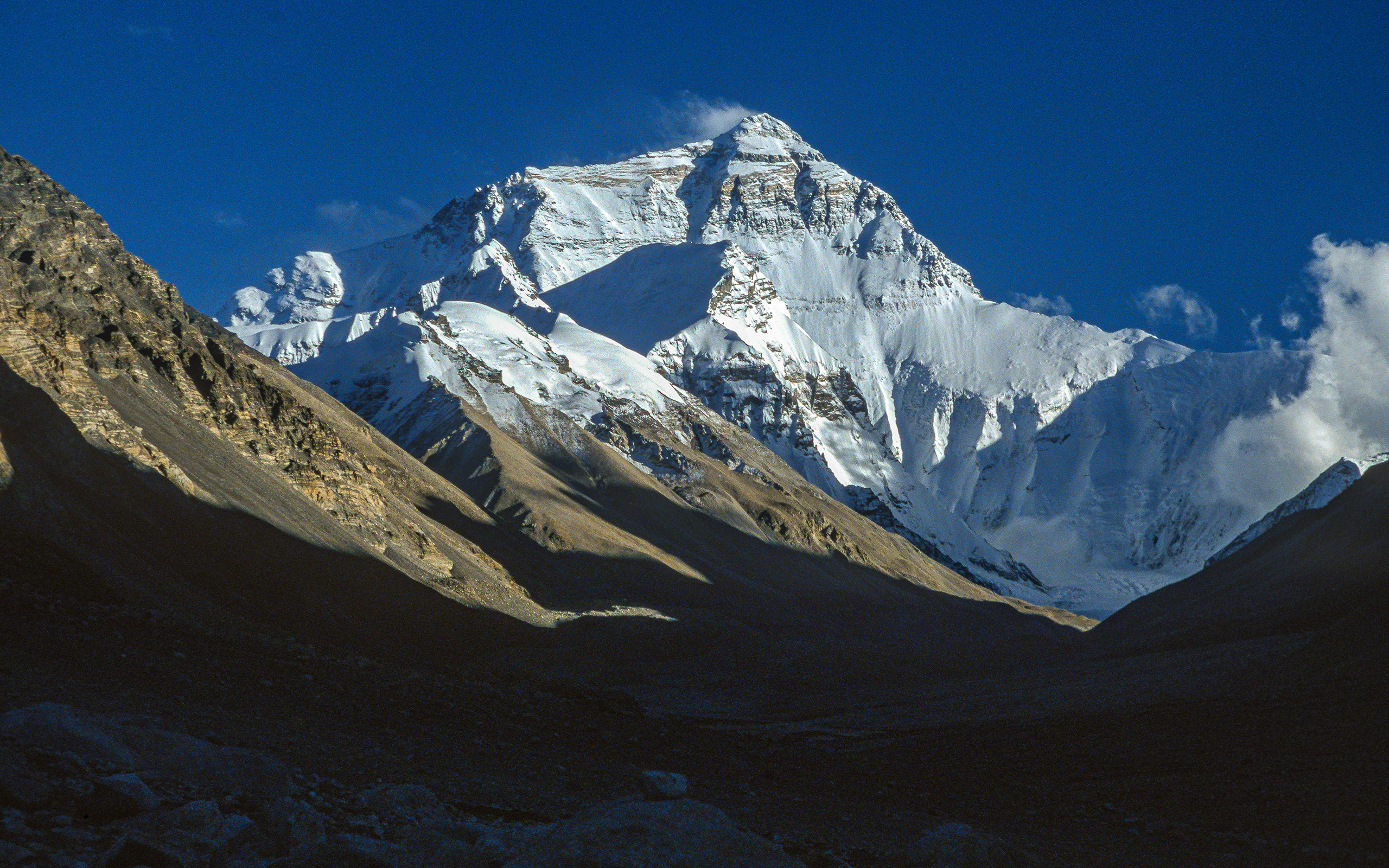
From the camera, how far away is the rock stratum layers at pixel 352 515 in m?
30.2

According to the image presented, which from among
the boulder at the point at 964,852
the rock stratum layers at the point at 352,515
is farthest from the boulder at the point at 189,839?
the rock stratum layers at the point at 352,515

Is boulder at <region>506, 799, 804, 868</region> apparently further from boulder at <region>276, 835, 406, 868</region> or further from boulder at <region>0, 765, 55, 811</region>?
boulder at <region>0, 765, 55, 811</region>

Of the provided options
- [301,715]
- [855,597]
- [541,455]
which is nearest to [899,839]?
[301,715]

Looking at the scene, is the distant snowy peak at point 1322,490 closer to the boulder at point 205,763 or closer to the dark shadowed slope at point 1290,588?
the dark shadowed slope at point 1290,588

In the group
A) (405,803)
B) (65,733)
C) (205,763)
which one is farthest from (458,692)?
(65,733)

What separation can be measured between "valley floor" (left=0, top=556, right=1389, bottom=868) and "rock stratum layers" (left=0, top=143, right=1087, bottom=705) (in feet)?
17.3

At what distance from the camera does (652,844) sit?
823 cm

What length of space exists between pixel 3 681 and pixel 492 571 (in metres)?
46.3

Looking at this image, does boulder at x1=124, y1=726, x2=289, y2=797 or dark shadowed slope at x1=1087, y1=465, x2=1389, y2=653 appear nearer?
boulder at x1=124, y1=726, x2=289, y2=797

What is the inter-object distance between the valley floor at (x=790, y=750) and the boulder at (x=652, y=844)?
359 cm

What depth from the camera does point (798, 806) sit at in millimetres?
18266

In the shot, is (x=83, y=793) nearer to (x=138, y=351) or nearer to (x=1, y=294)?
(x=1, y=294)

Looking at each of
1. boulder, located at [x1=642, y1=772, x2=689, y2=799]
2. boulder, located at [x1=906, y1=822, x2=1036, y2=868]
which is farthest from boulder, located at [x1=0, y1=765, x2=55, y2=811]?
boulder, located at [x1=906, y1=822, x2=1036, y2=868]

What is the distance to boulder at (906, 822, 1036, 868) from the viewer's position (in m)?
10.9
